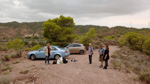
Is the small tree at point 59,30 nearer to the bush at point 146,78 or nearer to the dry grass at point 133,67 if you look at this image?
the dry grass at point 133,67

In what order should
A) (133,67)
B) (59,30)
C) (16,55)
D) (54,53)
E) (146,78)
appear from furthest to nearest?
(59,30), (16,55), (54,53), (133,67), (146,78)

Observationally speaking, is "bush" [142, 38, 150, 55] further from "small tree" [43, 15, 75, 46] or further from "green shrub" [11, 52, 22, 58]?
"green shrub" [11, 52, 22, 58]

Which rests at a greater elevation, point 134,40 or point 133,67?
point 134,40


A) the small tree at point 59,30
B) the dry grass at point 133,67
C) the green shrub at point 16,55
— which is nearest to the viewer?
the dry grass at point 133,67

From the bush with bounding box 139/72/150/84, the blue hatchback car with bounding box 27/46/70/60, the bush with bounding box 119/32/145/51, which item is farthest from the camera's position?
the bush with bounding box 119/32/145/51

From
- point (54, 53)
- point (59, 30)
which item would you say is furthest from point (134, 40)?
point (54, 53)

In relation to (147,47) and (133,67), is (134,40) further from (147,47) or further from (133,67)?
(133,67)

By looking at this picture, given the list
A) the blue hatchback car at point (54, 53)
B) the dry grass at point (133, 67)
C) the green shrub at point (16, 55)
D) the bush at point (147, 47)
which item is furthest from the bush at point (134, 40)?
the green shrub at point (16, 55)

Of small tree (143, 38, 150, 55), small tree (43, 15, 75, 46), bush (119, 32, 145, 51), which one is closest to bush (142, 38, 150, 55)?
small tree (143, 38, 150, 55)

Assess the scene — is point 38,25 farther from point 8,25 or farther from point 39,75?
point 39,75

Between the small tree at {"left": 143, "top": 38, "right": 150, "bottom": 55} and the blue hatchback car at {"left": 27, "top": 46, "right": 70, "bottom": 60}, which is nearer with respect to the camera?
the blue hatchback car at {"left": 27, "top": 46, "right": 70, "bottom": 60}

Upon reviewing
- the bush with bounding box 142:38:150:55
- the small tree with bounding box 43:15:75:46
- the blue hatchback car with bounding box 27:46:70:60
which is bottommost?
the bush with bounding box 142:38:150:55

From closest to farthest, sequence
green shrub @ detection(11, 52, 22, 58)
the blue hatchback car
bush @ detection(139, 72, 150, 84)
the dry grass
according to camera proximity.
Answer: bush @ detection(139, 72, 150, 84), the dry grass, the blue hatchback car, green shrub @ detection(11, 52, 22, 58)

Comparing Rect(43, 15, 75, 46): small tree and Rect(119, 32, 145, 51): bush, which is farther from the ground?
Rect(43, 15, 75, 46): small tree
